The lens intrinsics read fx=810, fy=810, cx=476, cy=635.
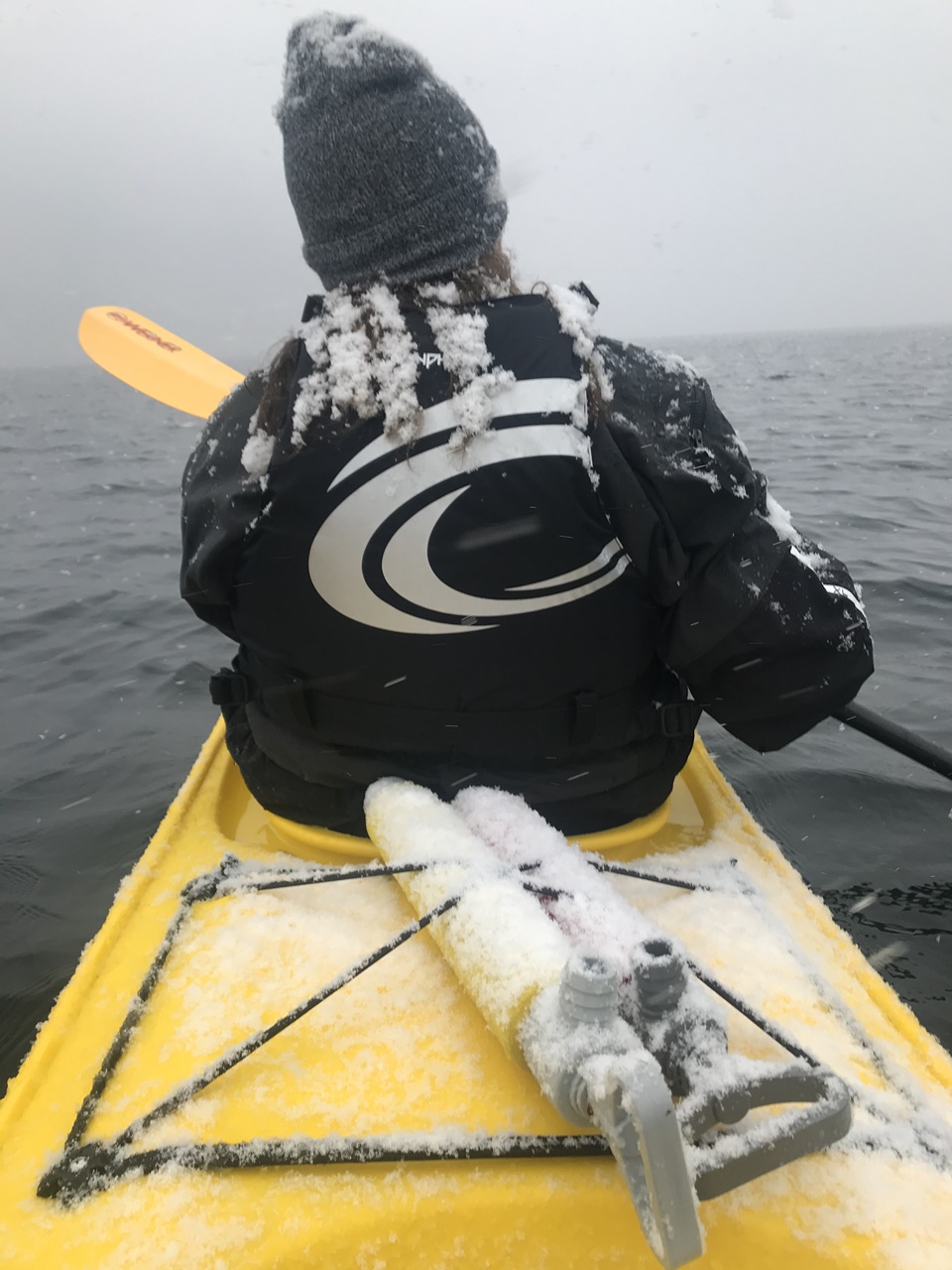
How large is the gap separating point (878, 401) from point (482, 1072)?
828 inches

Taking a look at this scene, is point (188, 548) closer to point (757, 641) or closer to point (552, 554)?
point (552, 554)

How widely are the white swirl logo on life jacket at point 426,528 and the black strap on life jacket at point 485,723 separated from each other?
213mm

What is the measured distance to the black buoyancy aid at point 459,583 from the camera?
58.1 inches

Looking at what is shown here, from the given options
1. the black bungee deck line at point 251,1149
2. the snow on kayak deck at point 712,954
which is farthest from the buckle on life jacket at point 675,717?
the black bungee deck line at point 251,1149

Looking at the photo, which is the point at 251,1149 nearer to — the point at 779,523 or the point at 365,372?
the point at 365,372

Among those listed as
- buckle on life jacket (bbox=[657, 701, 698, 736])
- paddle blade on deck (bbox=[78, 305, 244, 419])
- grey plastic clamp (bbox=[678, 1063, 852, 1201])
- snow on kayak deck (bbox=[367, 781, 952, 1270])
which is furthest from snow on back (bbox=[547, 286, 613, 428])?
paddle blade on deck (bbox=[78, 305, 244, 419])

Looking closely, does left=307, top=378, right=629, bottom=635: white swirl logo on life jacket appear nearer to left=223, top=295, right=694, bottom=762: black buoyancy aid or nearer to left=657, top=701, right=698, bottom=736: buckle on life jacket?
left=223, top=295, right=694, bottom=762: black buoyancy aid

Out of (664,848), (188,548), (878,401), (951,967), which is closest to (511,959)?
(664,848)

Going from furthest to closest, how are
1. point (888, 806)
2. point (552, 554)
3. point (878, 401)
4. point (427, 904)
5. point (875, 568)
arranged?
1. point (878, 401)
2. point (875, 568)
3. point (888, 806)
4. point (552, 554)
5. point (427, 904)

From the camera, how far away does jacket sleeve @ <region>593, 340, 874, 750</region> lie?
59.4 inches

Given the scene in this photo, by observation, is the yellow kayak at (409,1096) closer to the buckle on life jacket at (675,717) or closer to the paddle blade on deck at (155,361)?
the buckle on life jacket at (675,717)

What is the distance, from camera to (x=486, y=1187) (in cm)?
107

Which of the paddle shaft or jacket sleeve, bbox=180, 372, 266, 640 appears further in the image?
the paddle shaft

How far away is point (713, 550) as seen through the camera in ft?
5.11
